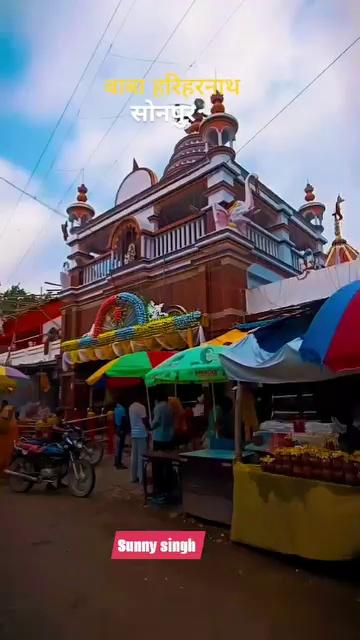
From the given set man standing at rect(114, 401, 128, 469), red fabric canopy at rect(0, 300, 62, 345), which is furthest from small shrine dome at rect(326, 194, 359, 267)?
red fabric canopy at rect(0, 300, 62, 345)

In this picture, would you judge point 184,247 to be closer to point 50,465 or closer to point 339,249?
→ point 339,249

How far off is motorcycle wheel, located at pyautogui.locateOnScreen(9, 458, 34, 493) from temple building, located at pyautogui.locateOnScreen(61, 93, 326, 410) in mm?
4079

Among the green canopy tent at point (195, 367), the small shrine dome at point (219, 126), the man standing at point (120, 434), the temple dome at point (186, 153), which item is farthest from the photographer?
the temple dome at point (186, 153)

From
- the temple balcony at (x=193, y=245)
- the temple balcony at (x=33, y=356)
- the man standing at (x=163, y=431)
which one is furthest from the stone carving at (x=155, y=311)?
the temple balcony at (x=33, y=356)

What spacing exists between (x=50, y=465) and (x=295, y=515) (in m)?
4.74

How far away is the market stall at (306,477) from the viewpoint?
343cm

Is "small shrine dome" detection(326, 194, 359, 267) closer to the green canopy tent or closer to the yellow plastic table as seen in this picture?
the green canopy tent

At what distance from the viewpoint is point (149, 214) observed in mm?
12227

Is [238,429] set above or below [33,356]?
below

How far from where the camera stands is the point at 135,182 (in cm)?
1317

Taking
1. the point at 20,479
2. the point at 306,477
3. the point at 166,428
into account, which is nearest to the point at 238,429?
the point at 306,477

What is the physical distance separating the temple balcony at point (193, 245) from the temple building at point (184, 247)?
3 cm

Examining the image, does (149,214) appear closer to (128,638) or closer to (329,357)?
(329,357)

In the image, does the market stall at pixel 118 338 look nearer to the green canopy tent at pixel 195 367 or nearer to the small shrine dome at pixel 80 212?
the green canopy tent at pixel 195 367
